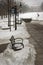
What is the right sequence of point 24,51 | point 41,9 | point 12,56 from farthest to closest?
1. point 41,9
2. point 24,51
3. point 12,56

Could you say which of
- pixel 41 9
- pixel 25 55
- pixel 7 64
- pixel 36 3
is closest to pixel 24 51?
pixel 25 55

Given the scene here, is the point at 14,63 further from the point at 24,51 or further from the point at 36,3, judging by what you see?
the point at 36,3

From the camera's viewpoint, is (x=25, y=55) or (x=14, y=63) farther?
(x=25, y=55)

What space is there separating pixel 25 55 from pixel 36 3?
132 m

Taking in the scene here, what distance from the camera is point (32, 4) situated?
141875mm

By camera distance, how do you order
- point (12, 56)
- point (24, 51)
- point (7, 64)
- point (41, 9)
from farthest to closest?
point (41, 9)
point (24, 51)
point (12, 56)
point (7, 64)

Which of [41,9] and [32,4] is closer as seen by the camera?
[41,9]

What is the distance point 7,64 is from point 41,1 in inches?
4721

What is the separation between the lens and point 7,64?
8656 mm

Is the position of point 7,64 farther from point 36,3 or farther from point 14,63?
point 36,3

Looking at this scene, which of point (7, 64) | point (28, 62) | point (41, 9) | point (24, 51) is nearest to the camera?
point (7, 64)

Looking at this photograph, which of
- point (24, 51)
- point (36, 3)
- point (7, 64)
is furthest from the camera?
point (36, 3)

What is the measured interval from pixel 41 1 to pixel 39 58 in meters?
118

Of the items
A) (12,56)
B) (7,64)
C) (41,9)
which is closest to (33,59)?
(12,56)
